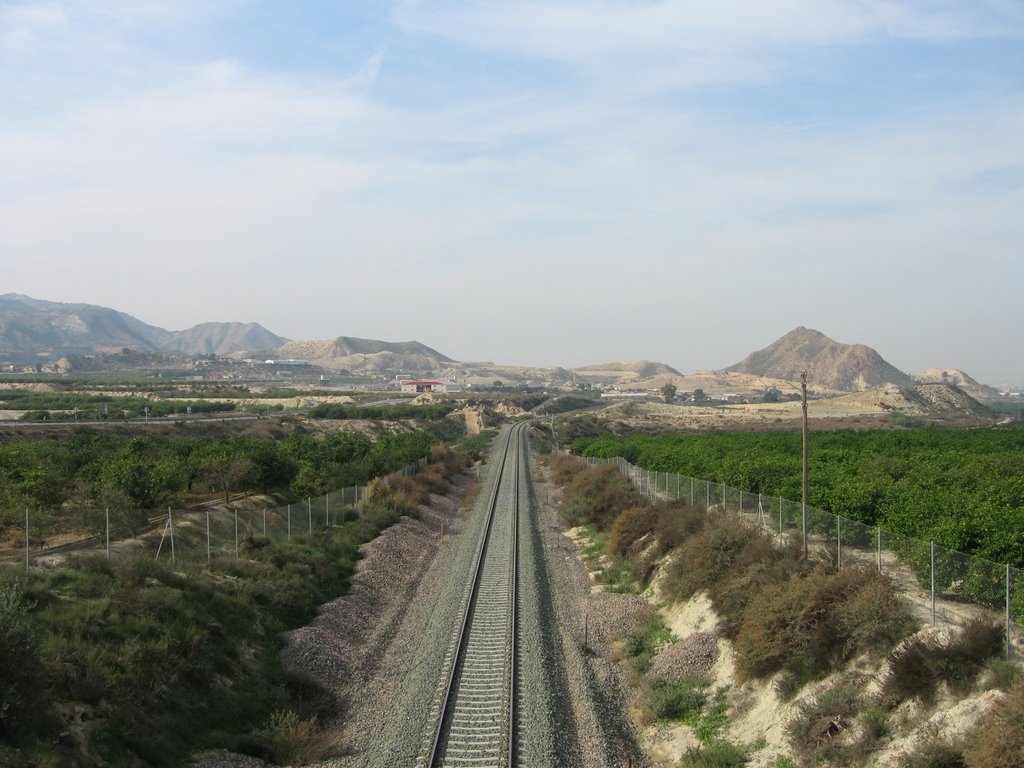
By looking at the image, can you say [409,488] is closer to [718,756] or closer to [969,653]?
[718,756]

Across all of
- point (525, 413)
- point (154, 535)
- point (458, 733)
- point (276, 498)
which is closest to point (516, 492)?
point (276, 498)

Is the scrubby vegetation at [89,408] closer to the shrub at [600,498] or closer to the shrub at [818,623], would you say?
the shrub at [600,498]

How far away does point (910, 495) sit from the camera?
70.7 ft

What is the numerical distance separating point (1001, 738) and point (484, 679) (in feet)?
34.5

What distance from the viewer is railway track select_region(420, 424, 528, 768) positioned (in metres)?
13.9

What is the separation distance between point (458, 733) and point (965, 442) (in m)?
48.8

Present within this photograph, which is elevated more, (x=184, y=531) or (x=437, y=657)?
(x=184, y=531)

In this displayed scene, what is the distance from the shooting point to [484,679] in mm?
17438

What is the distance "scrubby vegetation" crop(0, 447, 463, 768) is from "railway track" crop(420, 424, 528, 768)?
7.34ft

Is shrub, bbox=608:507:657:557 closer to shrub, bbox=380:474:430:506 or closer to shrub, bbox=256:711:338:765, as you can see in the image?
shrub, bbox=380:474:430:506

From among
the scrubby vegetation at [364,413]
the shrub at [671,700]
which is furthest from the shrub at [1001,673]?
the scrubby vegetation at [364,413]

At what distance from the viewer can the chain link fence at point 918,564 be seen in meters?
13.4

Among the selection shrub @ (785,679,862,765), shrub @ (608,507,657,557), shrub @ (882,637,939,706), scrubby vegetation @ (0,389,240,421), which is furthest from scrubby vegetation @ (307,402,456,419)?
shrub @ (882,637,939,706)

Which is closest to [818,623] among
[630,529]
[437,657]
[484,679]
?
[484,679]
